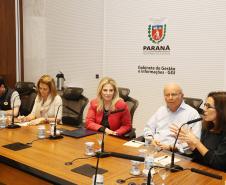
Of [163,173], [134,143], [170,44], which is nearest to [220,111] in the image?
[163,173]

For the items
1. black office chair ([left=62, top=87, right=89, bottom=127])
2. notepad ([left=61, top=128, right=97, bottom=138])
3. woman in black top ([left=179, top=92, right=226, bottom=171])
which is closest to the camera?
woman in black top ([left=179, top=92, right=226, bottom=171])

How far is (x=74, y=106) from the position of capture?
4.16 m

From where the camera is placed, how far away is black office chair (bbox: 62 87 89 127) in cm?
409

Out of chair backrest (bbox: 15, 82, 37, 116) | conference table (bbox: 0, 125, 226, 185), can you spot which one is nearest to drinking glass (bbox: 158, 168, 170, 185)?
conference table (bbox: 0, 125, 226, 185)

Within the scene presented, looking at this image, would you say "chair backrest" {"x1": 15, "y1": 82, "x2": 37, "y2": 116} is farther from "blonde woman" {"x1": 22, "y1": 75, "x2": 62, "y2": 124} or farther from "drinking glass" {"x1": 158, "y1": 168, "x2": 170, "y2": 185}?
"drinking glass" {"x1": 158, "y1": 168, "x2": 170, "y2": 185}

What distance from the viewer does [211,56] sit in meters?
4.27

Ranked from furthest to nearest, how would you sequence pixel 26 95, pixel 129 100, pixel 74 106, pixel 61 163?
pixel 26 95
pixel 74 106
pixel 129 100
pixel 61 163

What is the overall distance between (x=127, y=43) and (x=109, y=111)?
212 cm

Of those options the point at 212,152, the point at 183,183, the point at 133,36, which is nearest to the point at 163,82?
the point at 133,36

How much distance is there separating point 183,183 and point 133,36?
362cm

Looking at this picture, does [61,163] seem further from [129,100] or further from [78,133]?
[129,100]

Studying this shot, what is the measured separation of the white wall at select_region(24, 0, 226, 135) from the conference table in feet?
7.00

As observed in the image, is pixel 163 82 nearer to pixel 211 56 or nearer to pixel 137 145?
pixel 211 56

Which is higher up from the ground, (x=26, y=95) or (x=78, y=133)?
(x=26, y=95)
